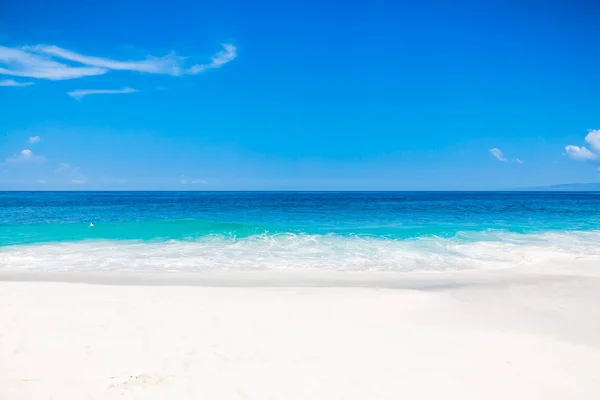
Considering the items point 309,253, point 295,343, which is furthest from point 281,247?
point 295,343

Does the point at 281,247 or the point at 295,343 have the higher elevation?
the point at 295,343

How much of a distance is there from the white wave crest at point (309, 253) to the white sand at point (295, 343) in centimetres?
327

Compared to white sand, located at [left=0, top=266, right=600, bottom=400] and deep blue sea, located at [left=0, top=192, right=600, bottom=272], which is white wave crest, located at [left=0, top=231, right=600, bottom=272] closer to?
deep blue sea, located at [left=0, top=192, right=600, bottom=272]

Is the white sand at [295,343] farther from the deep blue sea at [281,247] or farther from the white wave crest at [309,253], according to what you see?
the deep blue sea at [281,247]

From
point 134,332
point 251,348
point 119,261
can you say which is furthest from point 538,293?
point 119,261

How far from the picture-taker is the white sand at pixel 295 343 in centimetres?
417

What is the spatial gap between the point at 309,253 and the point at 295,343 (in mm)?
8596

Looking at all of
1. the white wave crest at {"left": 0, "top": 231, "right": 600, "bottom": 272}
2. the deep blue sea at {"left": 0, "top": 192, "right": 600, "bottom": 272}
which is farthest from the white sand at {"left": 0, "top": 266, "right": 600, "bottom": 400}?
the deep blue sea at {"left": 0, "top": 192, "right": 600, "bottom": 272}

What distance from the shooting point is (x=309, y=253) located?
13930 mm

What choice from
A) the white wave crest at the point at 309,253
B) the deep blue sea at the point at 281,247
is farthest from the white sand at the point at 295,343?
the deep blue sea at the point at 281,247

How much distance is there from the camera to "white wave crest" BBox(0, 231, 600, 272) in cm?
1169

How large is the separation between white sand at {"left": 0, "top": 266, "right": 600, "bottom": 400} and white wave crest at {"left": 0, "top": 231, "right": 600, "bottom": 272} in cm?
327

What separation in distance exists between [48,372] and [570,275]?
11661mm

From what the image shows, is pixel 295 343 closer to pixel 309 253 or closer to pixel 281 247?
pixel 309 253
